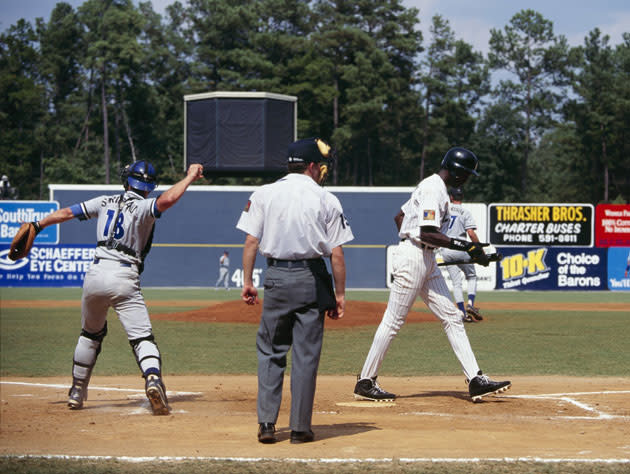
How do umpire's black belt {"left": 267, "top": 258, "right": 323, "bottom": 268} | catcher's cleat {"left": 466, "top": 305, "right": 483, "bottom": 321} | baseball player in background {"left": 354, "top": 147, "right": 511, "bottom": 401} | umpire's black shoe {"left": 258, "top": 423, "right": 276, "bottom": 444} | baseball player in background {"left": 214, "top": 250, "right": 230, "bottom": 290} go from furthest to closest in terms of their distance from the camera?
baseball player in background {"left": 214, "top": 250, "right": 230, "bottom": 290} < catcher's cleat {"left": 466, "top": 305, "right": 483, "bottom": 321} < baseball player in background {"left": 354, "top": 147, "right": 511, "bottom": 401} < umpire's black belt {"left": 267, "top": 258, "right": 323, "bottom": 268} < umpire's black shoe {"left": 258, "top": 423, "right": 276, "bottom": 444}

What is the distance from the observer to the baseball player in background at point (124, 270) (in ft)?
23.4

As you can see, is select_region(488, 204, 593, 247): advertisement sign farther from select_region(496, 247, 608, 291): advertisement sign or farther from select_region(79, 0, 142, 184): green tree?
select_region(79, 0, 142, 184): green tree

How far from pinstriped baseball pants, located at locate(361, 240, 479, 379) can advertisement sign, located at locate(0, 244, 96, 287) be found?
26.3m

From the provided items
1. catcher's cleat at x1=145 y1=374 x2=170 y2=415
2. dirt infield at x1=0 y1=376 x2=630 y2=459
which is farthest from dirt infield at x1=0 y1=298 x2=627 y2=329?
catcher's cleat at x1=145 y1=374 x2=170 y2=415

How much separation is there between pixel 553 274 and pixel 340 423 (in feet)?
90.2

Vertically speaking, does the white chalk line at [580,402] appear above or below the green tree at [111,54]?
below

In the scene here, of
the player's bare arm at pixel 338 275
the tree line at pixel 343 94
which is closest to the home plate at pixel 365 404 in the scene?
the player's bare arm at pixel 338 275

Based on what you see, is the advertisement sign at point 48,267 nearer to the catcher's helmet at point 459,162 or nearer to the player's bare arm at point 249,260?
the catcher's helmet at point 459,162

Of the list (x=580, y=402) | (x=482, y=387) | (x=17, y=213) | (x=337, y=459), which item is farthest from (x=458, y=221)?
(x=17, y=213)

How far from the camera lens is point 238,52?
67250 millimetres

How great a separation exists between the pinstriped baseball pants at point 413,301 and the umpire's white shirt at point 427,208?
0.49 feet

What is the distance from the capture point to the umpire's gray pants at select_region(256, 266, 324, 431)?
5895mm

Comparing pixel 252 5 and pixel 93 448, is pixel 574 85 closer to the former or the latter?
pixel 252 5

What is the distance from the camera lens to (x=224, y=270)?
3183 cm
